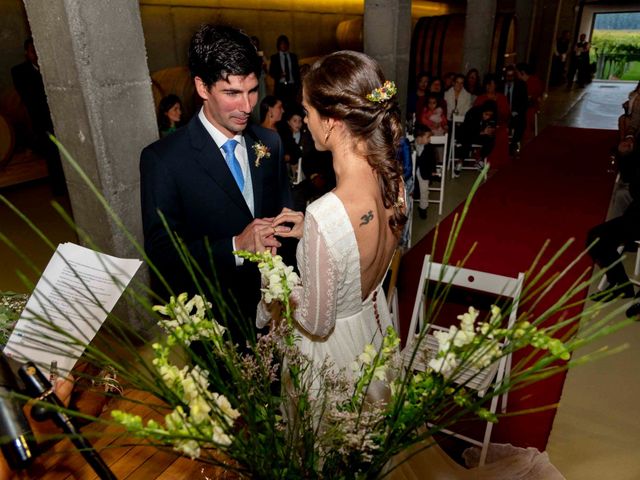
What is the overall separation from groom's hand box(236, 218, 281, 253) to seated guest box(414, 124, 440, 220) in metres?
4.51

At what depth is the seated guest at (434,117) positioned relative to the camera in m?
7.04

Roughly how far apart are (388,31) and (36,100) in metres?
4.58

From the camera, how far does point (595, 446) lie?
2.67 metres

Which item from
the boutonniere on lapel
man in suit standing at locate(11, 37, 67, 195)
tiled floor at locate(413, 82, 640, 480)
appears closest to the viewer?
the boutonniere on lapel

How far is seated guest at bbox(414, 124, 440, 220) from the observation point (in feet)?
19.5

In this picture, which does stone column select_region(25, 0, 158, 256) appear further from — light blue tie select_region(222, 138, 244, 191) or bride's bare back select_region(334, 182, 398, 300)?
bride's bare back select_region(334, 182, 398, 300)


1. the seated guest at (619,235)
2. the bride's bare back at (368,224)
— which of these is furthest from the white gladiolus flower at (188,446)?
the seated guest at (619,235)

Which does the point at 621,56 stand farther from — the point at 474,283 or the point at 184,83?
the point at 474,283

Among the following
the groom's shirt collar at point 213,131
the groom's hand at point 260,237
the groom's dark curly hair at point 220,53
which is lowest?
the groom's hand at point 260,237

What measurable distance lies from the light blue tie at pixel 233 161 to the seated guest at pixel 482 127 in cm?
606

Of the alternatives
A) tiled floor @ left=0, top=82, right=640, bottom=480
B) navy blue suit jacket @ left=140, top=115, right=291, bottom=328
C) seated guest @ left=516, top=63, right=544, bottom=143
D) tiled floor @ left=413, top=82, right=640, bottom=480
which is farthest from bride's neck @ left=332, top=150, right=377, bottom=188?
seated guest @ left=516, top=63, right=544, bottom=143

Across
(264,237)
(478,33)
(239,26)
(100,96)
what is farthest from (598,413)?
(239,26)

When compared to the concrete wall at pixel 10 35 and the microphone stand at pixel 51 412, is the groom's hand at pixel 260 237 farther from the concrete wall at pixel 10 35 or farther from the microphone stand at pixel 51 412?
the concrete wall at pixel 10 35

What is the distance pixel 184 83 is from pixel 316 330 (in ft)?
21.5
